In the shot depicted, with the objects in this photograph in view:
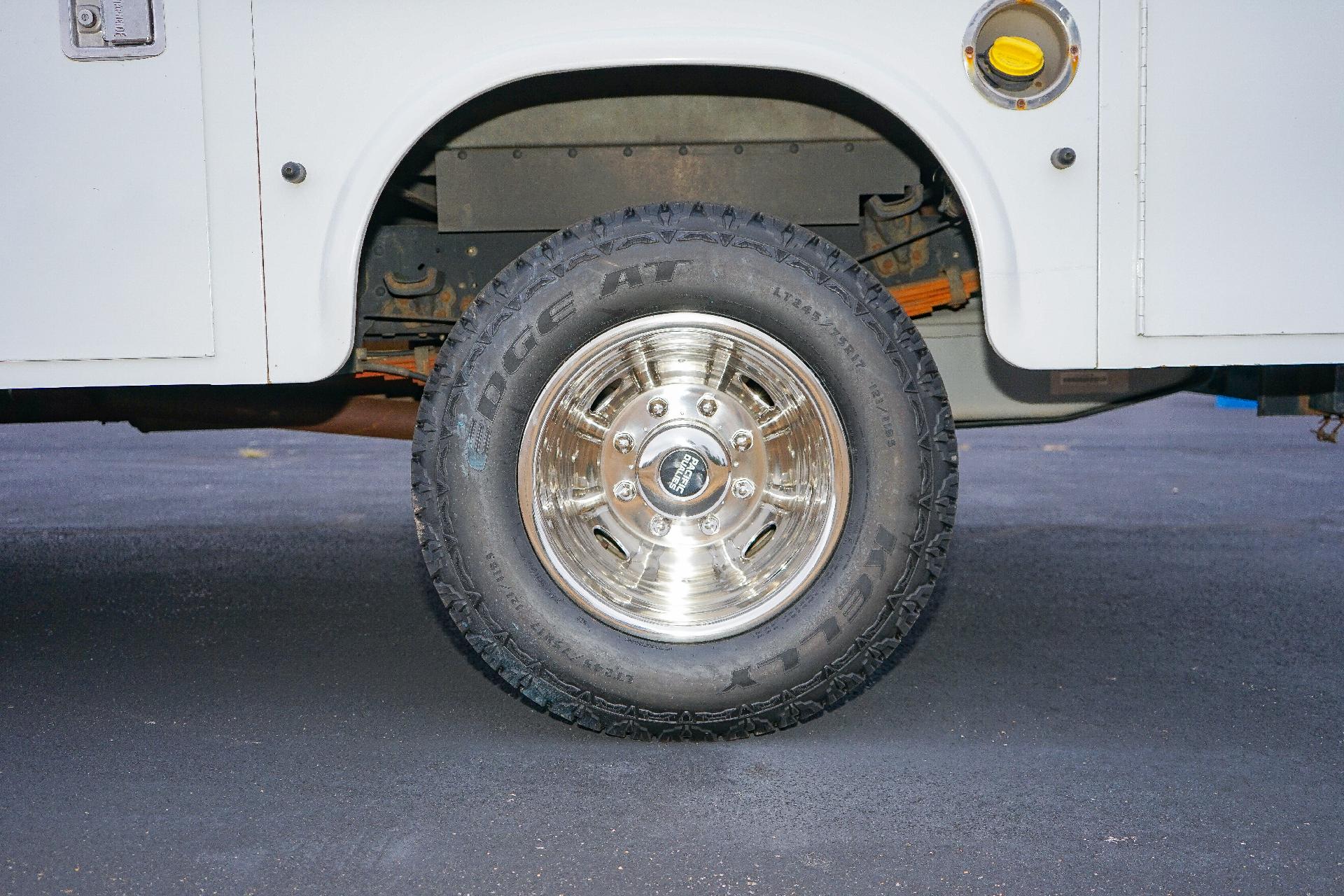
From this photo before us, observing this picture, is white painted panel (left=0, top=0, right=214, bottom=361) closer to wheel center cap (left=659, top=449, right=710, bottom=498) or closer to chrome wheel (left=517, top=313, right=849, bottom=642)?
chrome wheel (left=517, top=313, right=849, bottom=642)

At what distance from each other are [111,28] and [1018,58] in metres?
1.82

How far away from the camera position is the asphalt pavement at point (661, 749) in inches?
79.5

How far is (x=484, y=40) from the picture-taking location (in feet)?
7.93

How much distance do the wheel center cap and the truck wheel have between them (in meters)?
0.27

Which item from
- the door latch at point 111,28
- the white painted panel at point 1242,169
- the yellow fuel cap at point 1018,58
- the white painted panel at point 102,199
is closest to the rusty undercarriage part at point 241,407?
the white painted panel at point 102,199

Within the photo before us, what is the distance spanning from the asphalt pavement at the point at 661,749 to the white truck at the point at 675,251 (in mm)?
285

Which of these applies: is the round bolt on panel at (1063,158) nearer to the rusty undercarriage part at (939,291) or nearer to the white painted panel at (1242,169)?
the white painted panel at (1242,169)

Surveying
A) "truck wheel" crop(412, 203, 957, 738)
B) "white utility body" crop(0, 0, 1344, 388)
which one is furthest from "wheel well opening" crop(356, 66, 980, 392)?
"truck wheel" crop(412, 203, 957, 738)

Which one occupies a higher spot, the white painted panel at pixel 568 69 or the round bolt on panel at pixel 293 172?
the white painted panel at pixel 568 69

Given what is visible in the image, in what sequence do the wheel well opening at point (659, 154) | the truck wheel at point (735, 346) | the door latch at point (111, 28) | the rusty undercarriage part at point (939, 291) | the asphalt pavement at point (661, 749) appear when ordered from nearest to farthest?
the asphalt pavement at point (661, 749) < the door latch at point (111, 28) < the truck wheel at point (735, 346) < the wheel well opening at point (659, 154) < the rusty undercarriage part at point (939, 291)

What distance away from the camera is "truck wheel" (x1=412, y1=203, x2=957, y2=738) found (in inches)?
97.4

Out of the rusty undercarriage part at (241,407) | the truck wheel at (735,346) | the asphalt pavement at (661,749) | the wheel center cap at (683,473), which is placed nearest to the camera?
the asphalt pavement at (661,749)

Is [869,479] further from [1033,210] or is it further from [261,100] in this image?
[261,100]

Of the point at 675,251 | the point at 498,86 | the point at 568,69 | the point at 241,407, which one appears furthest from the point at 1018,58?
the point at 241,407
